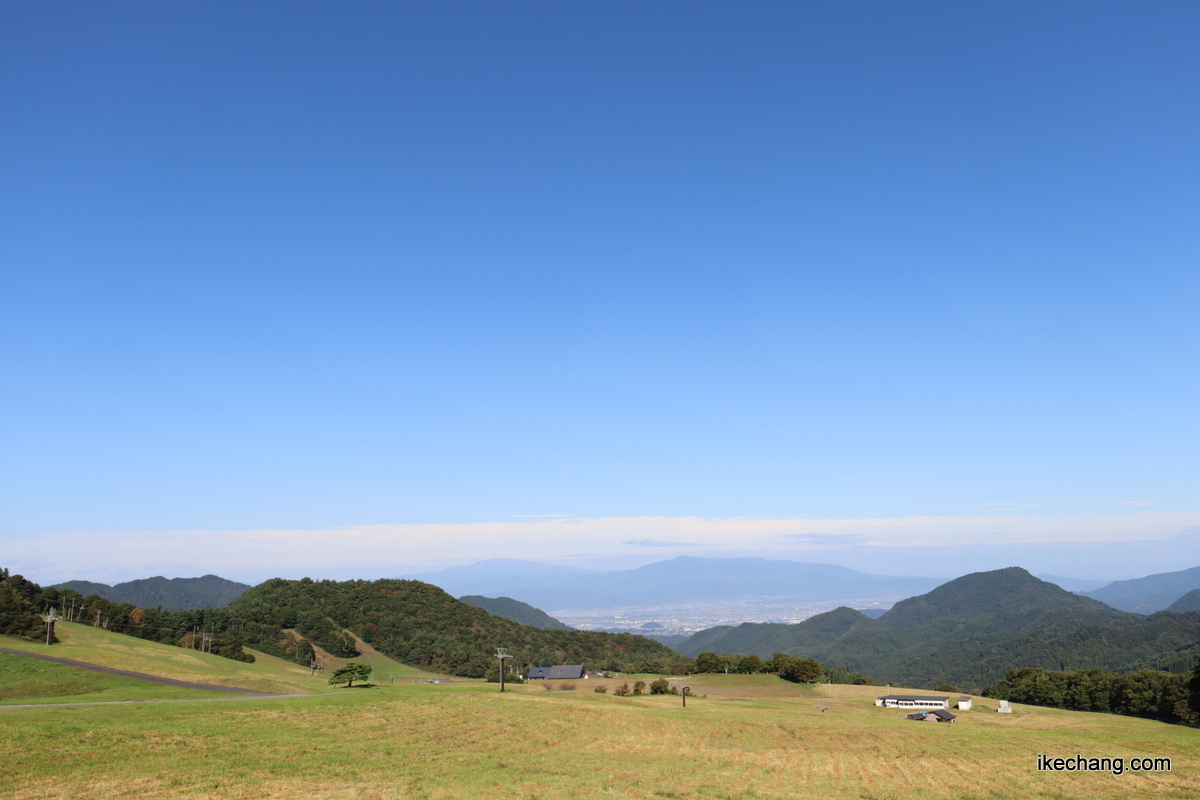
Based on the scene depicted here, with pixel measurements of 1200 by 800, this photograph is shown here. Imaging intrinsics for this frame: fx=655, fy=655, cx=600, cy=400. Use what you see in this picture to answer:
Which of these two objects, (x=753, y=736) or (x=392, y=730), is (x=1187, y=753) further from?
(x=392, y=730)

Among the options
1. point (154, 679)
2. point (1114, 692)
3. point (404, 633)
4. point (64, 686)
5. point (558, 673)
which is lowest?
point (558, 673)

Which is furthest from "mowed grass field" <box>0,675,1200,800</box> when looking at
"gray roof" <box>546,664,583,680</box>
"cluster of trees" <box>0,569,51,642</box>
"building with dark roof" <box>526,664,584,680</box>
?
"gray roof" <box>546,664,583,680</box>

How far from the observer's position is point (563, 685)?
391 ft

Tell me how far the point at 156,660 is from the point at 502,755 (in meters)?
64.5

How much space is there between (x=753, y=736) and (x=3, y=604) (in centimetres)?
10110

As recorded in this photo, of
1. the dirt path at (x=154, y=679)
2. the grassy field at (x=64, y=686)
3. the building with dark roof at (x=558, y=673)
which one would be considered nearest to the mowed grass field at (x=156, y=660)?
the dirt path at (x=154, y=679)

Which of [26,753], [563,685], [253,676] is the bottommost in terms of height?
[563,685]

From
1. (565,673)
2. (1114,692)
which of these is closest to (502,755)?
(565,673)

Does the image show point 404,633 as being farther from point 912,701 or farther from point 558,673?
point 912,701

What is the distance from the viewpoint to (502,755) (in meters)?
38.5

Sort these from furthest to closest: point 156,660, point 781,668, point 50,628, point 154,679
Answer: point 781,668 < point 50,628 < point 156,660 < point 154,679

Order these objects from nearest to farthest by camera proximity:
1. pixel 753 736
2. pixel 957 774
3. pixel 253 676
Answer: pixel 957 774
pixel 753 736
pixel 253 676

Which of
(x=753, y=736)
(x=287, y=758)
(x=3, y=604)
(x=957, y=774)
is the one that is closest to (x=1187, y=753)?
(x=957, y=774)

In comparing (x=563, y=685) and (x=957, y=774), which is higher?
(x=957, y=774)
